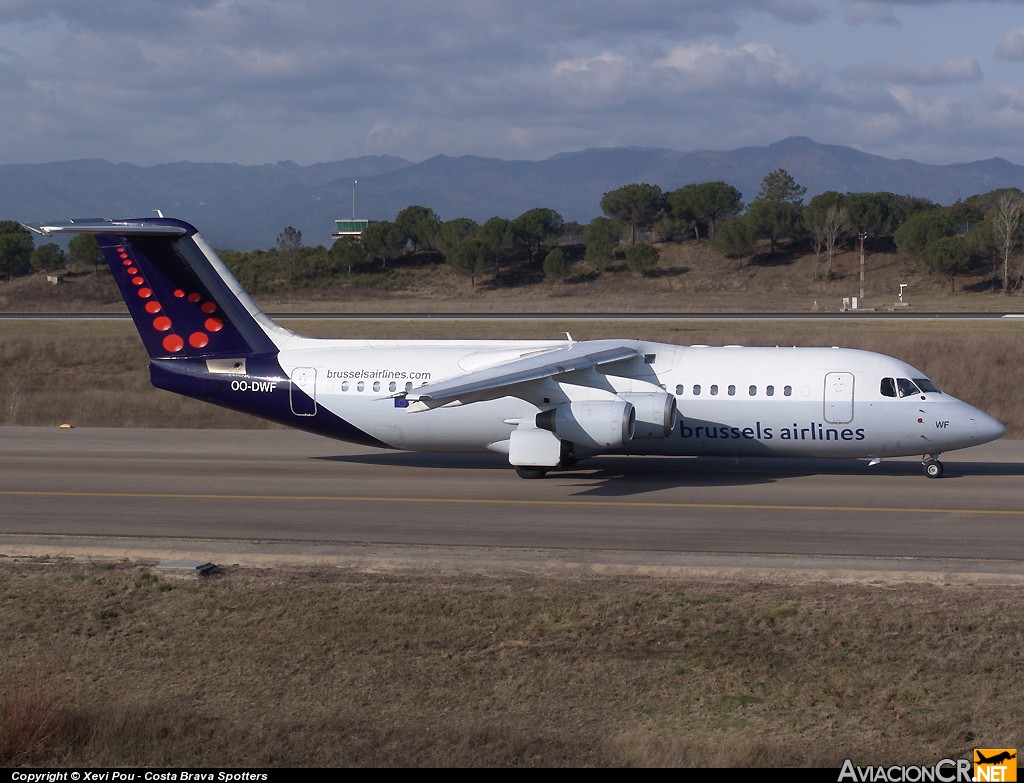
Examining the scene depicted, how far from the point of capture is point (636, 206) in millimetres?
107062

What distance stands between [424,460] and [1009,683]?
53.5 ft

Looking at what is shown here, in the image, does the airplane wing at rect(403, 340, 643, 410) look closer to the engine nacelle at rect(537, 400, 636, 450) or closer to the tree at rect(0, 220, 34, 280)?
the engine nacelle at rect(537, 400, 636, 450)

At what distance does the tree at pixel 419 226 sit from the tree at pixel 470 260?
8.86 m

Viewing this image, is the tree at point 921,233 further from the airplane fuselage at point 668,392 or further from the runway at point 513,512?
the airplane fuselage at point 668,392

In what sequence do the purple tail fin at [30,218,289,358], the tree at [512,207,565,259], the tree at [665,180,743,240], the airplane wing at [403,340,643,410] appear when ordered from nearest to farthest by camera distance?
the airplane wing at [403,340,643,410], the purple tail fin at [30,218,289,358], the tree at [512,207,565,259], the tree at [665,180,743,240]

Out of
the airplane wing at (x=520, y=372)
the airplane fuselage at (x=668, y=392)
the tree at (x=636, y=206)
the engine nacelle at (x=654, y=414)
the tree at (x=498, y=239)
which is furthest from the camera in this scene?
the tree at (x=636, y=206)

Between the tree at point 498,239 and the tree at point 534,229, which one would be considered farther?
the tree at point 534,229

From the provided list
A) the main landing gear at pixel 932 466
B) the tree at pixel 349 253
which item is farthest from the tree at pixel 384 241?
the main landing gear at pixel 932 466

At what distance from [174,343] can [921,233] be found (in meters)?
76.9

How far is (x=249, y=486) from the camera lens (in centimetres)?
2238

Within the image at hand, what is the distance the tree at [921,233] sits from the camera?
3514 inches

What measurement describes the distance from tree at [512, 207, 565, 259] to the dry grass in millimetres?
84723

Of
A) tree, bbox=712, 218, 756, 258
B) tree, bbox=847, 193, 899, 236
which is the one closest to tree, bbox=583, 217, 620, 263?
tree, bbox=712, 218, 756, 258

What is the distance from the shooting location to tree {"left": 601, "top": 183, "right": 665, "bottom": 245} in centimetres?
10679
